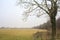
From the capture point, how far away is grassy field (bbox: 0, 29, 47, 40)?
309 inches

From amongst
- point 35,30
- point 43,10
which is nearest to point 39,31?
point 35,30

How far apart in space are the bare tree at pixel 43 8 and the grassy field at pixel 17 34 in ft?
1.62

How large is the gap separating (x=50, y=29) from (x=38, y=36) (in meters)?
0.41

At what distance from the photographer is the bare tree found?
7.79 m

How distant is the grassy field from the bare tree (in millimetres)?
494

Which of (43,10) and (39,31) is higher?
(43,10)

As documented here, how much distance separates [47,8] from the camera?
788 centimetres

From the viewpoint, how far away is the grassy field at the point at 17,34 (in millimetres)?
7840

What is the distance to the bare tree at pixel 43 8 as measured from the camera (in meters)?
7.79

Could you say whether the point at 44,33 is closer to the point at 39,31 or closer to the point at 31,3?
the point at 39,31

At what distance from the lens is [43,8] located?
7.93 m

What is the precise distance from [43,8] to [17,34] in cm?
108

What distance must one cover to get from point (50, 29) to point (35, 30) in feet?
1.46

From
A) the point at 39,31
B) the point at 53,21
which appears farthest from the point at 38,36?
the point at 53,21
